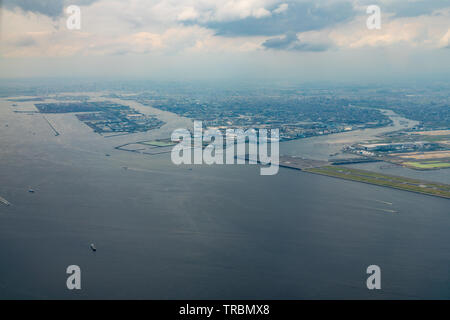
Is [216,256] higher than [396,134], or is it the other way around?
[396,134]

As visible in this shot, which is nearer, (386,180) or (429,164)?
(386,180)

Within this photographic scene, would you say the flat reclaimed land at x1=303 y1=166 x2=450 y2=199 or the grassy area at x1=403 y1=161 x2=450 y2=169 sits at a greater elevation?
the grassy area at x1=403 y1=161 x2=450 y2=169

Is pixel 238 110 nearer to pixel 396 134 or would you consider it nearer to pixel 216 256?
pixel 396 134

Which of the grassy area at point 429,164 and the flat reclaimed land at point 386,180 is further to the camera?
the grassy area at point 429,164

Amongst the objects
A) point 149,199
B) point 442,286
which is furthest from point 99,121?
point 442,286

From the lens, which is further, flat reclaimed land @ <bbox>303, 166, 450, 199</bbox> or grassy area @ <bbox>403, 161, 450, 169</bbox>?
grassy area @ <bbox>403, 161, 450, 169</bbox>

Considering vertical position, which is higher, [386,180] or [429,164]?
[429,164]

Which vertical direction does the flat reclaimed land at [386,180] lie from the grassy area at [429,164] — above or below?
below
